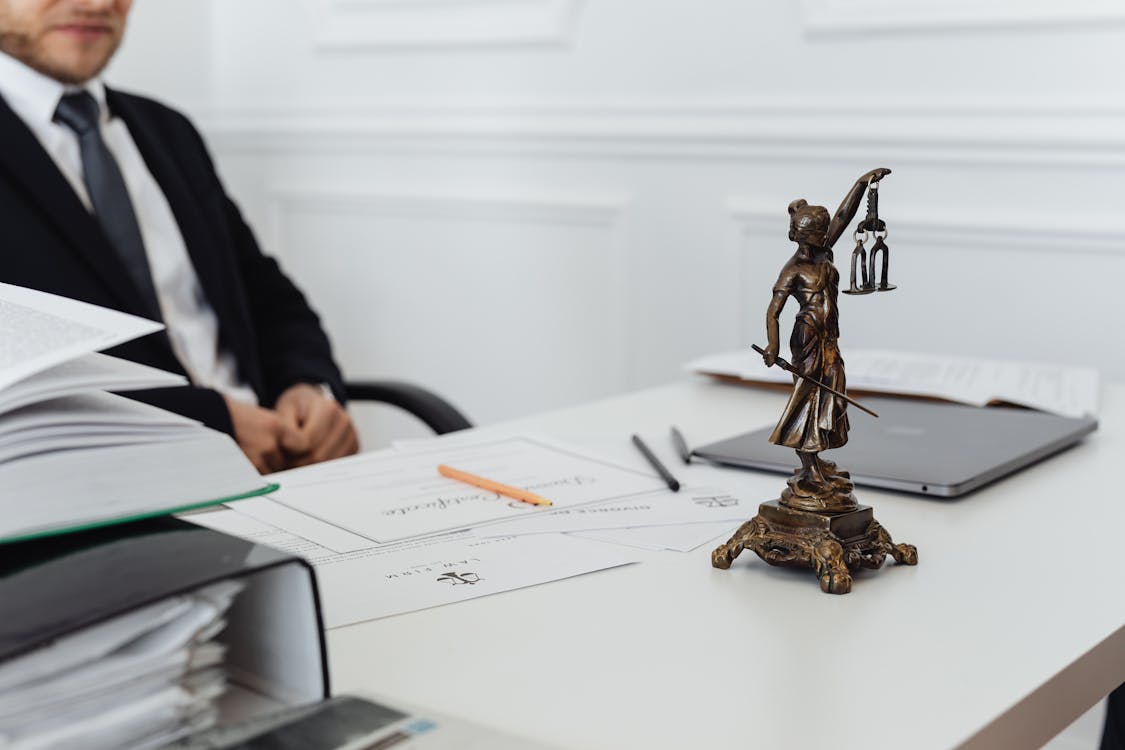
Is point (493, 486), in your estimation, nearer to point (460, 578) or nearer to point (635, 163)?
point (460, 578)

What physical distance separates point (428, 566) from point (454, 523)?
99 millimetres

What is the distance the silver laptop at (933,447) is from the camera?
3.43 ft

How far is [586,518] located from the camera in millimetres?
960

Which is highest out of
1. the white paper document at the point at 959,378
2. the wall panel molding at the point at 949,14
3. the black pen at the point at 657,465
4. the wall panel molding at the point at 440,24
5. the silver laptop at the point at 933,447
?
the wall panel molding at the point at 440,24

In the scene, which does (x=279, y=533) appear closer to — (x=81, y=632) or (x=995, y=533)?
(x=81, y=632)

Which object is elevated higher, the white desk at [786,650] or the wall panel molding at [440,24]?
the wall panel molding at [440,24]

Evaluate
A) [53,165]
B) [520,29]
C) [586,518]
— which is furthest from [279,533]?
[520,29]

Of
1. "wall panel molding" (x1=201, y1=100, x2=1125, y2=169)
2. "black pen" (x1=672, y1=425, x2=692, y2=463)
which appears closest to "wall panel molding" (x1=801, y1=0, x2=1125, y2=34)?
"wall panel molding" (x1=201, y1=100, x2=1125, y2=169)

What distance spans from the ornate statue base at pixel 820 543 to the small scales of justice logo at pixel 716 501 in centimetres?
15

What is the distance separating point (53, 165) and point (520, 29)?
0.98m

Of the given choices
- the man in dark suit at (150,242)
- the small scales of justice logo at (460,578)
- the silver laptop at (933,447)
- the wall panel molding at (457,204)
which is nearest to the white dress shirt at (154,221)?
the man in dark suit at (150,242)

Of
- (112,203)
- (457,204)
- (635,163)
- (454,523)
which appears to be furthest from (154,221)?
(454,523)

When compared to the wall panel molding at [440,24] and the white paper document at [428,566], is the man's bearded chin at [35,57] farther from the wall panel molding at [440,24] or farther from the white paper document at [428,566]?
the white paper document at [428,566]

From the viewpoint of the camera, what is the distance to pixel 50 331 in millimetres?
661
